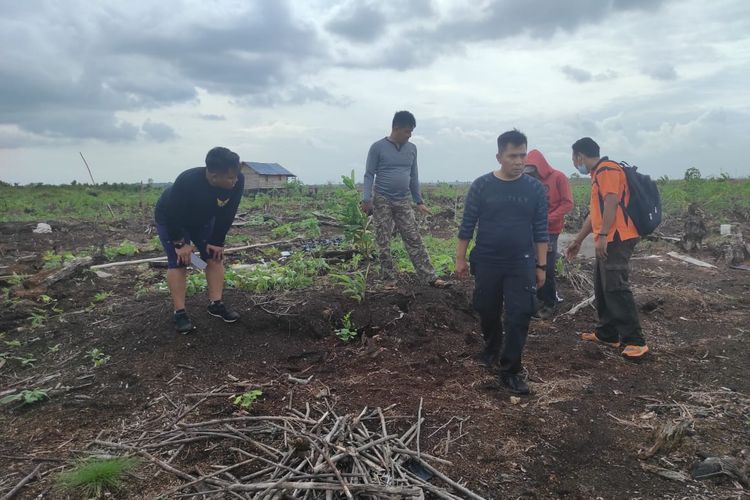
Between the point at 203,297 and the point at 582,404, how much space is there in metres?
3.86

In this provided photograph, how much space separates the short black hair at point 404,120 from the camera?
558 cm

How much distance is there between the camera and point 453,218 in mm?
16328

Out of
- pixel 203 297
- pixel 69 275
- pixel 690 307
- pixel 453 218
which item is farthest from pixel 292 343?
pixel 453 218

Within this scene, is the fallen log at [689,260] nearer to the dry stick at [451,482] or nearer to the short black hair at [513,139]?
the short black hair at [513,139]

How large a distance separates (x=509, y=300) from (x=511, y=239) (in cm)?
46

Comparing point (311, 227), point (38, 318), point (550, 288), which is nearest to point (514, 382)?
point (550, 288)

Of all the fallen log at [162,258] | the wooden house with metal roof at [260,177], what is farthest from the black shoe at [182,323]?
the wooden house with metal roof at [260,177]

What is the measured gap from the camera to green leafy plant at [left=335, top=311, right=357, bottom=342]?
4.57 meters

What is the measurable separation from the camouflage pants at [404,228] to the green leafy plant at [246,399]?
2.97m

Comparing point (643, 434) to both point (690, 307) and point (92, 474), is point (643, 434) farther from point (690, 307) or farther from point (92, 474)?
point (690, 307)

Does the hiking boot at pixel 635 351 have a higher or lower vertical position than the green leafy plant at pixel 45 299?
lower

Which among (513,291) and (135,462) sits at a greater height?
(513,291)

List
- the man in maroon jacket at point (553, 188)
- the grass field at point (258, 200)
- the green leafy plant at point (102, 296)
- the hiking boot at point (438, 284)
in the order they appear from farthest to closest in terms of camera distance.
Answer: the grass field at point (258, 200), the green leafy plant at point (102, 296), the hiking boot at point (438, 284), the man in maroon jacket at point (553, 188)

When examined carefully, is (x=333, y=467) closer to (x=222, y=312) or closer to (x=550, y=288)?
(x=222, y=312)
